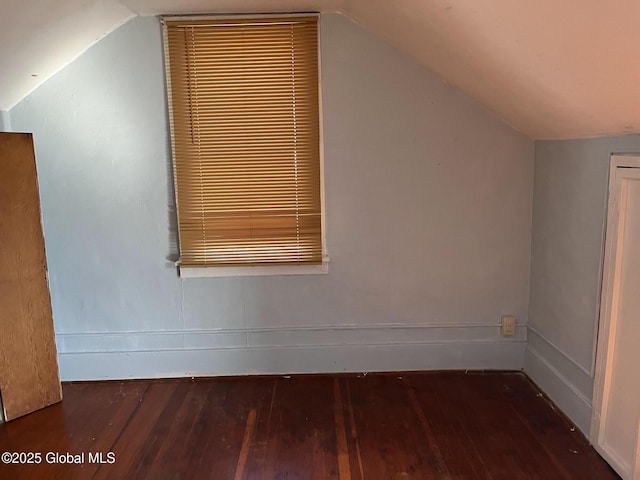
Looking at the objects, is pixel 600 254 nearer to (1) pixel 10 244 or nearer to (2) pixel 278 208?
(2) pixel 278 208

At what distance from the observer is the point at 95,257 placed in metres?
2.88

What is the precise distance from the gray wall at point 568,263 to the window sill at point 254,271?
1.27 m

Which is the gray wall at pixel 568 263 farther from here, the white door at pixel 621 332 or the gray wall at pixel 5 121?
the gray wall at pixel 5 121

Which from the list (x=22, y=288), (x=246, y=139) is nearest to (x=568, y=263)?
(x=246, y=139)

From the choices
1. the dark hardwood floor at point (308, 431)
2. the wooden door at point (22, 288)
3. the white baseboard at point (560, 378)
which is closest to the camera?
the dark hardwood floor at point (308, 431)

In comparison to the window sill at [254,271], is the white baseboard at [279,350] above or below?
below

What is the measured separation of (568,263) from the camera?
2.44 meters

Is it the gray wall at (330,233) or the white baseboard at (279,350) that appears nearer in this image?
the gray wall at (330,233)

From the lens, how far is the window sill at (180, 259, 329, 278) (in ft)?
9.46

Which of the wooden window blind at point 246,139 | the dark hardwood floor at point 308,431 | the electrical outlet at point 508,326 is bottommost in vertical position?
the dark hardwood floor at point 308,431

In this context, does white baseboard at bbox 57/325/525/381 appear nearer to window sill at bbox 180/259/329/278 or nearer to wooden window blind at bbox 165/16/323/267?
window sill at bbox 180/259/329/278

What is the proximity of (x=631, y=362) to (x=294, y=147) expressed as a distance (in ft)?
6.39

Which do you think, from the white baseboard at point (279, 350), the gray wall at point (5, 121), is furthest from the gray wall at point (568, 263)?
the gray wall at point (5, 121)

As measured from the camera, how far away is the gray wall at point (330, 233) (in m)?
2.73
